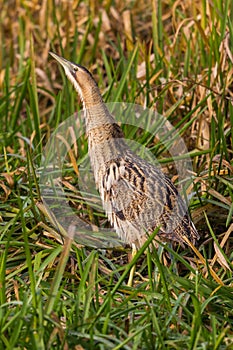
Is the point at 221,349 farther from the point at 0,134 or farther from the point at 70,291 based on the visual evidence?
the point at 0,134

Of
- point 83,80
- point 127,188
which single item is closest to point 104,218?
point 127,188

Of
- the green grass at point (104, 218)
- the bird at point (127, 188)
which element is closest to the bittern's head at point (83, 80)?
the bird at point (127, 188)

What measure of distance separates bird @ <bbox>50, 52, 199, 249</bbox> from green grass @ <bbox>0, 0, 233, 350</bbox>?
0.43ft

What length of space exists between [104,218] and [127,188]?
1.60ft

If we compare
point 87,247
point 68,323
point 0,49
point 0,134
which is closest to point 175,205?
point 87,247

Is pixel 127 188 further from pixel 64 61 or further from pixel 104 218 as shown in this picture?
pixel 64 61

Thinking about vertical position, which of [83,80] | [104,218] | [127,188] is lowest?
[104,218]

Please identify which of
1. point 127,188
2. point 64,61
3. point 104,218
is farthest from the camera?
point 104,218

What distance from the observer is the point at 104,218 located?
413 centimetres

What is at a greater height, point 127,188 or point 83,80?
point 83,80

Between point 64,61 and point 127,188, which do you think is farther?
point 64,61

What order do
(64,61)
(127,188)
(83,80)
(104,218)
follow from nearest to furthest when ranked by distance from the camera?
(127,188) < (83,80) < (64,61) < (104,218)

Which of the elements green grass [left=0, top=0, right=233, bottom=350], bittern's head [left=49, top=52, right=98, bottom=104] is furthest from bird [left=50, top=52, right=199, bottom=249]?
green grass [left=0, top=0, right=233, bottom=350]

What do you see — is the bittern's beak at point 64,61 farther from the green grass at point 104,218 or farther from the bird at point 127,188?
the green grass at point 104,218
